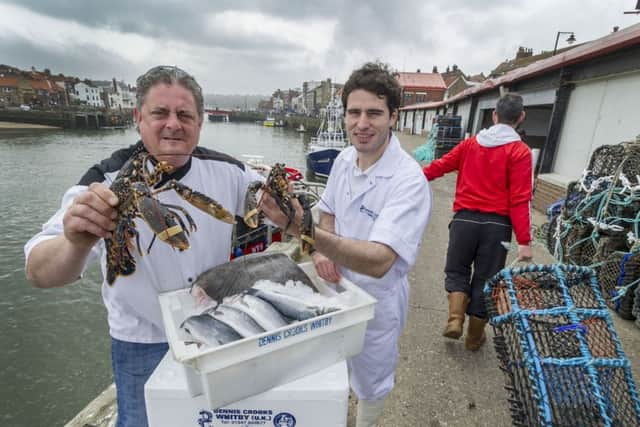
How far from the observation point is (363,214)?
2135 mm

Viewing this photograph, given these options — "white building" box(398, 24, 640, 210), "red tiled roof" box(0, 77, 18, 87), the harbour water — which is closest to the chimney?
"white building" box(398, 24, 640, 210)

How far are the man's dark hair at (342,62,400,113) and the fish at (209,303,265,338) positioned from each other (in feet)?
4.90

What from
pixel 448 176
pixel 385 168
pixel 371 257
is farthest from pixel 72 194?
pixel 448 176

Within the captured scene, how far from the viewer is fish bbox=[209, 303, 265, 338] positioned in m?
1.32

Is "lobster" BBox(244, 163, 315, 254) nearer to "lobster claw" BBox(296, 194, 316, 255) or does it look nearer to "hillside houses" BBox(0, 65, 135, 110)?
"lobster claw" BBox(296, 194, 316, 255)

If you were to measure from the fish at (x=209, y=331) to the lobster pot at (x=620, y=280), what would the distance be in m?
4.37

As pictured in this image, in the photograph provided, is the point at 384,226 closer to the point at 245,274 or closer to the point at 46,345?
the point at 245,274

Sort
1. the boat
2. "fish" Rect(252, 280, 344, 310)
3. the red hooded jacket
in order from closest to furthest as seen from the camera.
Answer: "fish" Rect(252, 280, 344, 310), the red hooded jacket, the boat

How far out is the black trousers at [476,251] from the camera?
130 inches

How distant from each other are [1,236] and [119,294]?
1453 cm

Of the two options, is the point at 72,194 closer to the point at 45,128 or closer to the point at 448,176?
the point at 448,176

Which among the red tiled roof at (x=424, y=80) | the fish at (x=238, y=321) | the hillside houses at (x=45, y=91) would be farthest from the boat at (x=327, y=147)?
the hillside houses at (x=45, y=91)

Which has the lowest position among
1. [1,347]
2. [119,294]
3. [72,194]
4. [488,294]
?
[1,347]

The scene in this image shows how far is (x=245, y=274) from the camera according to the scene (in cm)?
178
